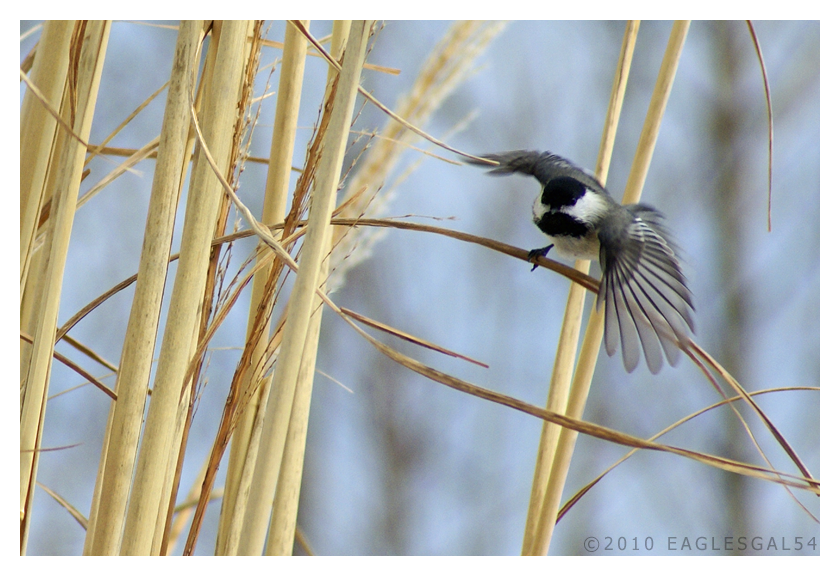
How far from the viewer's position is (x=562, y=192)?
0.54 m

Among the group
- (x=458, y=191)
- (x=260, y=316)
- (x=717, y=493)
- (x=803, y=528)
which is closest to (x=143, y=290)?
(x=260, y=316)

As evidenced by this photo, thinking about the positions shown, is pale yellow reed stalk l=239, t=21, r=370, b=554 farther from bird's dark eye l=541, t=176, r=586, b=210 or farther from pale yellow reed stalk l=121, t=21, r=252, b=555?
bird's dark eye l=541, t=176, r=586, b=210

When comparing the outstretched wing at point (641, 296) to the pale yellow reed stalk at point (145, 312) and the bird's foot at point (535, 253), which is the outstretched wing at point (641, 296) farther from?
the pale yellow reed stalk at point (145, 312)

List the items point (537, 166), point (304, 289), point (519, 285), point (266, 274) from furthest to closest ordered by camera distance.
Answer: point (519, 285), point (537, 166), point (266, 274), point (304, 289)

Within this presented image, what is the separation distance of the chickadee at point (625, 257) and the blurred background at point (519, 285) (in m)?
0.34

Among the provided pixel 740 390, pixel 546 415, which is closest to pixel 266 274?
pixel 546 415

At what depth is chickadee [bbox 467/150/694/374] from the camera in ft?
1.56

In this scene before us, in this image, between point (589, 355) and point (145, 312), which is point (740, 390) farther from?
point (145, 312)

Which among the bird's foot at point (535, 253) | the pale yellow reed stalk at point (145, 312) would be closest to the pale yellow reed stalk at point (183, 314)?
the pale yellow reed stalk at point (145, 312)

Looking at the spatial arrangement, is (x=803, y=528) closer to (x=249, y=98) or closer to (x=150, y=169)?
(x=249, y=98)

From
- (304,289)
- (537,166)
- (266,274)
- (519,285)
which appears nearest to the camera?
(304,289)

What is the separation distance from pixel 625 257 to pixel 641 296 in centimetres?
3

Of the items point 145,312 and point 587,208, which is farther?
point 587,208

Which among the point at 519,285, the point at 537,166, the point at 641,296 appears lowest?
the point at 641,296
